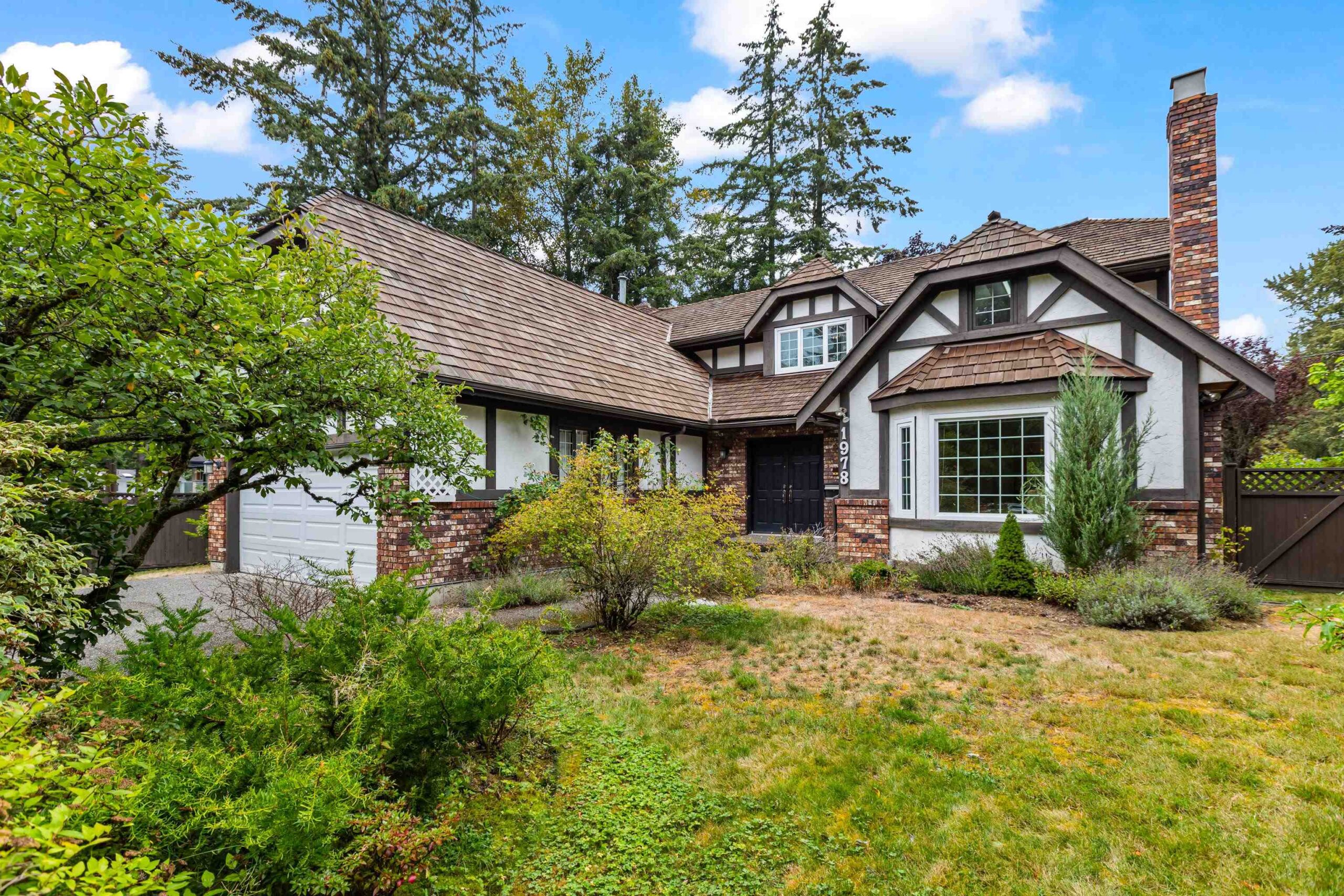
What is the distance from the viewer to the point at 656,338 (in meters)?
16.8

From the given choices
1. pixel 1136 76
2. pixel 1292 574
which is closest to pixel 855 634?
pixel 1292 574

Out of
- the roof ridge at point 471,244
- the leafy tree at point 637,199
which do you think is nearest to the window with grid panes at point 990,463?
the roof ridge at point 471,244

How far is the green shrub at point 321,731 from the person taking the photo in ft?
6.54

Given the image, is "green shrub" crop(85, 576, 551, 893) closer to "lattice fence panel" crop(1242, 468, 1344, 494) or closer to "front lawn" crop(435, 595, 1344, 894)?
"front lawn" crop(435, 595, 1344, 894)

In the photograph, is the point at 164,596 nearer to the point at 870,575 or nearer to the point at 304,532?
the point at 304,532

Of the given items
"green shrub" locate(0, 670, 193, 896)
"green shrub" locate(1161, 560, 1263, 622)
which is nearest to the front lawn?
"green shrub" locate(1161, 560, 1263, 622)

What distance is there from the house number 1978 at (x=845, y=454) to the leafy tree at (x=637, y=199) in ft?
52.8

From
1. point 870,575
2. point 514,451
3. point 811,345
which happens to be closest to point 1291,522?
point 870,575

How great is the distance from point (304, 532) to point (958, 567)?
10454 mm

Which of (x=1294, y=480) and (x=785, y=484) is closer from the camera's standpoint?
(x=1294, y=480)

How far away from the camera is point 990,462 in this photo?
948 centimetres

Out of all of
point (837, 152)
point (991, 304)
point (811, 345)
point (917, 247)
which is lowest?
point (991, 304)

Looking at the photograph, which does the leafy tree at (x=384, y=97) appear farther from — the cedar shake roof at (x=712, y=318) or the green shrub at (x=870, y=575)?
the green shrub at (x=870, y=575)

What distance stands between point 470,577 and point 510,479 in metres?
1.76
